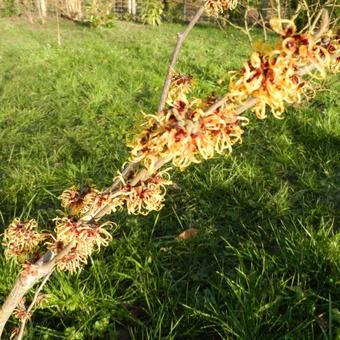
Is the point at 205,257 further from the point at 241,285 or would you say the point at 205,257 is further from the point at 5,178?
the point at 5,178

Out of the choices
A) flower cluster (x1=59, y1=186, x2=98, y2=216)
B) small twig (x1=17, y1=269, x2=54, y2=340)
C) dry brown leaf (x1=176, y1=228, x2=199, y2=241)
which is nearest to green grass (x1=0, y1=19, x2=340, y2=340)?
dry brown leaf (x1=176, y1=228, x2=199, y2=241)

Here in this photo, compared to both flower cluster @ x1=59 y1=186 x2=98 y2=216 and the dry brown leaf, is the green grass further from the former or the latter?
flower cluster @ x1=59 y1=186 x2=98 y2=216

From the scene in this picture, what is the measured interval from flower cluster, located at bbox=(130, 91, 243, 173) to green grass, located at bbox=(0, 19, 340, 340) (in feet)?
1.09

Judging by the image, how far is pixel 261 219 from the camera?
309 cm

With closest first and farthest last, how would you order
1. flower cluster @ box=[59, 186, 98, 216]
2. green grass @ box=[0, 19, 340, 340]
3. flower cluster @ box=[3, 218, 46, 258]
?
flower cluster @ box=[59, 186, 98, 216] < flower cluster @ box=[3, 218, 46, 258] < green grass @ box=[0, 19, 340, 340]

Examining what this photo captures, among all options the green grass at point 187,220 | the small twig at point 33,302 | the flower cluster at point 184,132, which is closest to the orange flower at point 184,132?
the flower cluster at point 184,132

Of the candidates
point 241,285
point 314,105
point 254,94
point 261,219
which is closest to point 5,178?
point 261,219

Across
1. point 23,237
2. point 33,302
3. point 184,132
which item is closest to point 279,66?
point 184,132

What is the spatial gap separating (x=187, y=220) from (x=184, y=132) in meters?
2.15

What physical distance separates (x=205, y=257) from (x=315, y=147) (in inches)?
74.3

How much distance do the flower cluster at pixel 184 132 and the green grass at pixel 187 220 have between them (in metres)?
0.33

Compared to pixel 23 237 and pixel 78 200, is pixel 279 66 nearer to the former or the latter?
pixel 78 200

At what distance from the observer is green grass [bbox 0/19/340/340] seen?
86.7 inches

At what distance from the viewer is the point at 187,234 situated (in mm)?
2936
